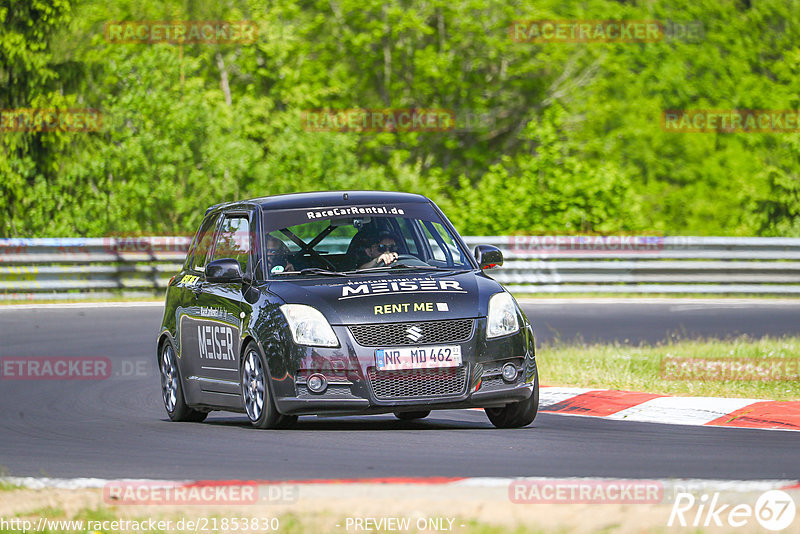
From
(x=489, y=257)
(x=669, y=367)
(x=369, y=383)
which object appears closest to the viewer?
(x=369, y=383)

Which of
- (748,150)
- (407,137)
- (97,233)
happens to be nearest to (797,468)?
(97,233)

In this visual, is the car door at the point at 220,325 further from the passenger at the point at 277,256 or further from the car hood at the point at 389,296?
the car hood at the point at 389,296

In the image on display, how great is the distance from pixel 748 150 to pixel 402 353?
4936cm

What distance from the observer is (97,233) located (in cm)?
2530

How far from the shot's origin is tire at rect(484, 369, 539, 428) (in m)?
9.35

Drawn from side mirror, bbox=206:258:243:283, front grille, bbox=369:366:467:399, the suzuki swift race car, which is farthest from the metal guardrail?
front grille, bbox=369:366:467:399

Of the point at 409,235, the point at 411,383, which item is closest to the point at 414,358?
the point at 411,383

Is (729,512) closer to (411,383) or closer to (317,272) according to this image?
(411,383)

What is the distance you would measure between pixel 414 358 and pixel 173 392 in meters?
2.82

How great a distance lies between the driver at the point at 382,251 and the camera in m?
9.81

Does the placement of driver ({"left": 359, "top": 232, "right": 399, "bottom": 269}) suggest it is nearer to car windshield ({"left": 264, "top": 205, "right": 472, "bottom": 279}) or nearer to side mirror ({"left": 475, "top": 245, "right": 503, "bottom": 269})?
car windshield ({"left": 264, "top": 205, "right": 472, "bottom": 279})

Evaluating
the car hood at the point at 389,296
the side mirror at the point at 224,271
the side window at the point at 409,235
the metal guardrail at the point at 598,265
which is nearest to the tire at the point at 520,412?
the car hood at the point at 389,296

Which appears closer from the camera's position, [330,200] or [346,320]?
[346,320]

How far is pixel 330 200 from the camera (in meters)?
10.2
